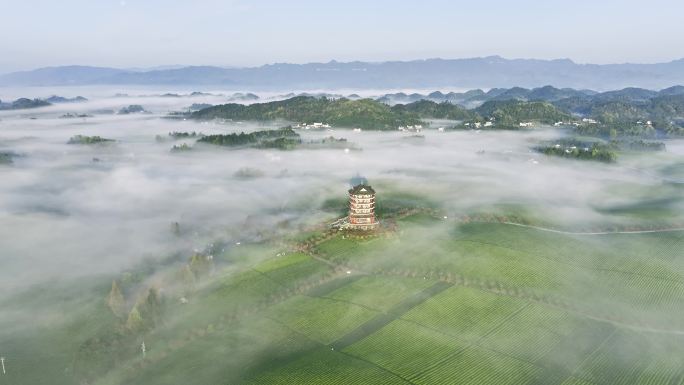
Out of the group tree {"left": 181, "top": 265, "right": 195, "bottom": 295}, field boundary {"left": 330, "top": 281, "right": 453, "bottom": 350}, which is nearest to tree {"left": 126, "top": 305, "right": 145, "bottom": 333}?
tree {"left": 181, "top": 265, "right": 195, "bottom": 295}

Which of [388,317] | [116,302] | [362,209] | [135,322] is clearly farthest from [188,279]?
[362,209]

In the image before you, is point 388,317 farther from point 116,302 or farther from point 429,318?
point 116,302

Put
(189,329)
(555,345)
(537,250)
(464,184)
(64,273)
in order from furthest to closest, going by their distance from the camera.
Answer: (464,184) → (537,250) → (64,273) → (189,329) → (555,345)

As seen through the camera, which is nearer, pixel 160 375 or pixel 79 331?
pixel 160 375

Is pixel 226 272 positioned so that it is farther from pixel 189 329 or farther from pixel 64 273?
pixel 64 273

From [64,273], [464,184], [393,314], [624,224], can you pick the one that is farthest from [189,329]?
[464,184]
